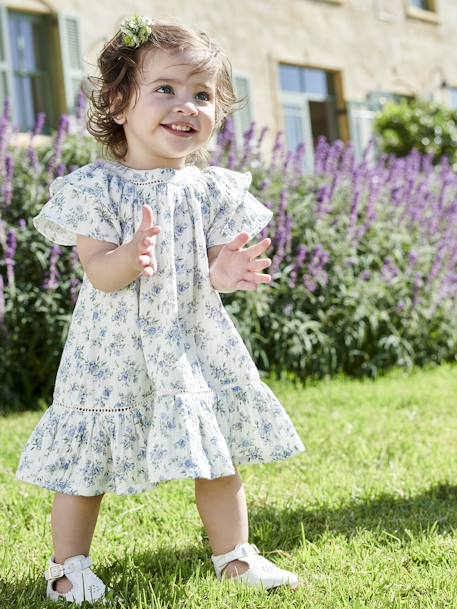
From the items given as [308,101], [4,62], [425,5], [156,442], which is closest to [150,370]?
[156,442]

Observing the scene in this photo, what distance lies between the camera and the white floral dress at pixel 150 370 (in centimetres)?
231

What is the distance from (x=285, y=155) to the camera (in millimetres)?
6176

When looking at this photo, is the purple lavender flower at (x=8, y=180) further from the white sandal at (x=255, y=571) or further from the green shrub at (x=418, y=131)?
the green shrub at (x=418, y=131)

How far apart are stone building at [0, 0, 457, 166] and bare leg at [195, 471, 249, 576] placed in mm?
7928

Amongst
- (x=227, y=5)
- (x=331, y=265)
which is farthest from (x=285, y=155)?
(x=227, y=5)

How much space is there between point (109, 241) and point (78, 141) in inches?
139

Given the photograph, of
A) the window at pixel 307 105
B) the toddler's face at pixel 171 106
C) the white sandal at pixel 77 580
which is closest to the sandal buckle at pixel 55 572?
the white sandal at pixel 77 580

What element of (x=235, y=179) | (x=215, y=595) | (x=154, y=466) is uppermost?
(x=235, y=179)

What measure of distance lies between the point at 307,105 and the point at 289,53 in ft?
3.43

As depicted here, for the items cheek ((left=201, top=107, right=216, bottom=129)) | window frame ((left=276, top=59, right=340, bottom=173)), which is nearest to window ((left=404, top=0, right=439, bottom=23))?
window frame ((left=276, top=59, right=340, bottom=173))

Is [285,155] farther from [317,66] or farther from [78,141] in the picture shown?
[317,66]

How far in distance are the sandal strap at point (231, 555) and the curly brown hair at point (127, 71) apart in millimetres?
1150

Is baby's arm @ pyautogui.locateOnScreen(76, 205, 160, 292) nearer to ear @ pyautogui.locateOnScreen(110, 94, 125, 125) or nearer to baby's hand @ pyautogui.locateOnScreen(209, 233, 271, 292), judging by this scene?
baby's hand @ pyautogui.locateOnScreen(209, 233, 271, 292)

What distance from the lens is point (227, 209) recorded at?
2.54 m
